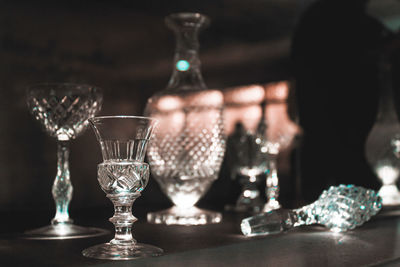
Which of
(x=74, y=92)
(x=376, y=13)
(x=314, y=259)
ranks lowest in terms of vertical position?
(x=314, y=259)

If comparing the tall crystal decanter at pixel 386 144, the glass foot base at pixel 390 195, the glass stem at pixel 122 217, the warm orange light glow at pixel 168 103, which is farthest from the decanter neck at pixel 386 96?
the glass stem at pixel 122 217

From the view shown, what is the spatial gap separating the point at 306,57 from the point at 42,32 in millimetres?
858

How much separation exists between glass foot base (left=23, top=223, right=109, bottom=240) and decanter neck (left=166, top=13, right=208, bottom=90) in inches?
15.2

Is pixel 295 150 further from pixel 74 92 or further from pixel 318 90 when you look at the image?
pixel 74 92

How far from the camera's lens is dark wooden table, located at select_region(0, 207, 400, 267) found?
696 mm

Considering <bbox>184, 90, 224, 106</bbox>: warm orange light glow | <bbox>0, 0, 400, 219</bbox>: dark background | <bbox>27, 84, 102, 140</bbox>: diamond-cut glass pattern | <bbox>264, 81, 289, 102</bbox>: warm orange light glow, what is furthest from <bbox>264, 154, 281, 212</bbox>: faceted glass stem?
<bbox>27, 84, 102, 140</bbox>: diamond-cut glass pattern

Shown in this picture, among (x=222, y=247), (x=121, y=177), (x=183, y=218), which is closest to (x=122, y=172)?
(x=121, y=177)

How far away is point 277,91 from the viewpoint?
5.58 ft

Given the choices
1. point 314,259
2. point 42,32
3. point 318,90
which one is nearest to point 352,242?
point 314,259

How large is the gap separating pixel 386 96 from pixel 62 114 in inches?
40.5

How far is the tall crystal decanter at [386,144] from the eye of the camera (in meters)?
1.47

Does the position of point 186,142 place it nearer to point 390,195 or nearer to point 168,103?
point 168,103

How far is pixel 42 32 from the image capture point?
3.96ft

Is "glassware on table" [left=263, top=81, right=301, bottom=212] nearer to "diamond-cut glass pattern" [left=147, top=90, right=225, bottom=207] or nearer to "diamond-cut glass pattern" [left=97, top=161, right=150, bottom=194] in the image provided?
"diamond-cut glass pattern" [left=147, top=90, right=225, bottom=207]
